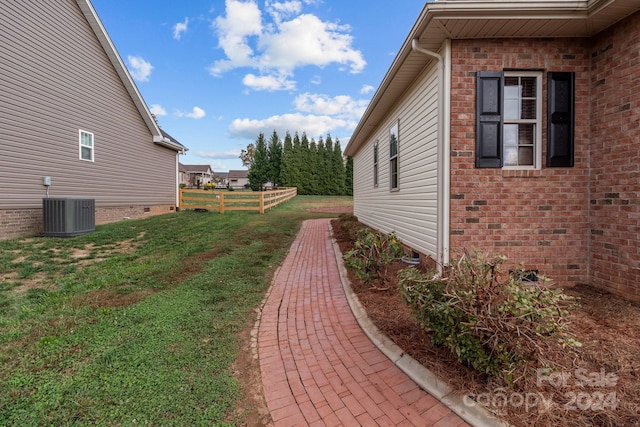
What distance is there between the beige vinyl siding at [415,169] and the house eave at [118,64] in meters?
10.1

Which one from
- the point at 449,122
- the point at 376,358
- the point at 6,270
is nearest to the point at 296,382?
the point at 376,358

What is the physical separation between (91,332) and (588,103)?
6.97 m

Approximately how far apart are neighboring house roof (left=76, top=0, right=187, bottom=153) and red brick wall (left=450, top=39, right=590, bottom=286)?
1178cm

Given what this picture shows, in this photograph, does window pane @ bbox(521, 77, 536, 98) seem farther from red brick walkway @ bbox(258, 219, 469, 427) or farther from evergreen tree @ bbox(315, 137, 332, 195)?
evergreen tree @ bbox(315, 137, 332, 195)

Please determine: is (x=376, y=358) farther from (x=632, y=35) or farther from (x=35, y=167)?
(x=35, y=167)

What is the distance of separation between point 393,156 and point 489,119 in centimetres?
301

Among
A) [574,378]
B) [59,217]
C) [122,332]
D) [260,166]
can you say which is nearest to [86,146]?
[59,217]

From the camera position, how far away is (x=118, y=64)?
11.0 m

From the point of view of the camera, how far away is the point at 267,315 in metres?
3.76

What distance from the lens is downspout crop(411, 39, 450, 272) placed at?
14.1 ft

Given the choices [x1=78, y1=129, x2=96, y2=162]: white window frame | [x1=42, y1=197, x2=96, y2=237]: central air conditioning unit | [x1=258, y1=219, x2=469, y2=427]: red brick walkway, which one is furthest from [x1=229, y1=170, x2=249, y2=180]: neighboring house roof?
[x1=258, y1=219, x2=469, y2=427]: red brick walkway

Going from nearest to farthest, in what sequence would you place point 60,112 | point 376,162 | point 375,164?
point 60,112, point 376,162, point 375,164

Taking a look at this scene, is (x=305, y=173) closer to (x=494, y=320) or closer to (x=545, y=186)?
(x=545, y=186)

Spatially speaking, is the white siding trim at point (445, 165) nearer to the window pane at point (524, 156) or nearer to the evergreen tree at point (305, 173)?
the window pane at point (524, 156)
